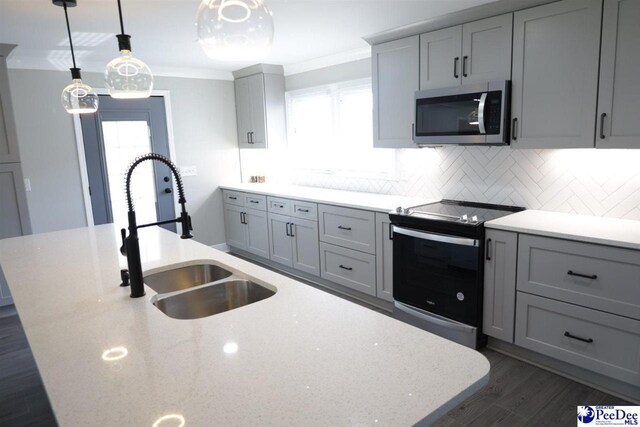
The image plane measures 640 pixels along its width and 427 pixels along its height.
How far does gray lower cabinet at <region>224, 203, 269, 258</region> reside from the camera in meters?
4.83

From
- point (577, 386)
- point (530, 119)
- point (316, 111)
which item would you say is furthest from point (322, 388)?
point (316, 111)

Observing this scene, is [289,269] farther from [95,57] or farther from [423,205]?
[95,57]

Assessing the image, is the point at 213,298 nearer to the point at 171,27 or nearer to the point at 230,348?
the point at 230,348

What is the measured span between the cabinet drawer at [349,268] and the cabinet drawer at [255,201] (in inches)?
39.4

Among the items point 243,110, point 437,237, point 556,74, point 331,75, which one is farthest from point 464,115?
point 243,110

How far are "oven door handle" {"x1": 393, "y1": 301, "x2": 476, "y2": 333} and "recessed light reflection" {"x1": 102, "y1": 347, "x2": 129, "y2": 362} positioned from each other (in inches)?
89.4

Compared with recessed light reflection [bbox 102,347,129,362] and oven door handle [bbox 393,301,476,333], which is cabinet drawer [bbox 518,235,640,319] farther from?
recessed light reflection [bbox 102,347,129,362]

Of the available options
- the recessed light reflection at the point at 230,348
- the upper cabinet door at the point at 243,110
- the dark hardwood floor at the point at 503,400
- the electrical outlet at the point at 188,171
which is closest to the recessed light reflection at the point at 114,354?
the recessed light reflection at the point at 230,348

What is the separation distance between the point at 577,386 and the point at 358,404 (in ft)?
6.98

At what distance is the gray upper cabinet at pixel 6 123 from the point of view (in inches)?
139

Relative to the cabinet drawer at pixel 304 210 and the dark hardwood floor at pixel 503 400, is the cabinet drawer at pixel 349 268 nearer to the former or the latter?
the cabinet drawer at pixel 304 210

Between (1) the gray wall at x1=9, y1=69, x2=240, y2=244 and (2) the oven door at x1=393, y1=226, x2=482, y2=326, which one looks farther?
(1) the gray wall at x1=9, y1=69, x2=240, y2=244

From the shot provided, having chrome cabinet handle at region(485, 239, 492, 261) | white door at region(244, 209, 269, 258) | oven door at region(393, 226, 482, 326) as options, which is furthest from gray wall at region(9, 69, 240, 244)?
chrome cabinet handle at region(485, 239, 492, 261)

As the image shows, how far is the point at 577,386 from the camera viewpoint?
2484mm
